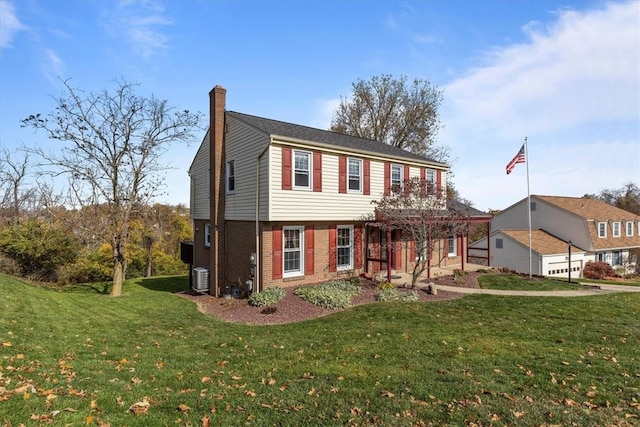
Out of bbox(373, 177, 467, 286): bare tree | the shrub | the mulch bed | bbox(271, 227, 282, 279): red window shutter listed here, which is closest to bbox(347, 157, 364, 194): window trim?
bbox(373, 177, 467, 286): bare tree

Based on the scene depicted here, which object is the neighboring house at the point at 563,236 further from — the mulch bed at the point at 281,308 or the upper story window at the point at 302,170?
the upper story window at the point at 302,170

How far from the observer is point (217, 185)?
16.8m

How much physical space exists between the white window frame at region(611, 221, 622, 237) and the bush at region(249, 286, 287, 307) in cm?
3777

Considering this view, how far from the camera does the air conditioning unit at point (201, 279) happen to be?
16969 mm

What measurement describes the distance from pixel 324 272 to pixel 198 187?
30.3 feet

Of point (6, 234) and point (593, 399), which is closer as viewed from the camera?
point (593, 399)

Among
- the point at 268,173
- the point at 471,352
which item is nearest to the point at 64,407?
the point at 471,352

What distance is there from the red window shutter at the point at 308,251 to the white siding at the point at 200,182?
255 inches

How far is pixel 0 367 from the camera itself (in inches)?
225

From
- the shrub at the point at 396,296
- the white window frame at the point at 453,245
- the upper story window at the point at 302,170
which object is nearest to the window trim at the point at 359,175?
the upper story window at the point at 302,170

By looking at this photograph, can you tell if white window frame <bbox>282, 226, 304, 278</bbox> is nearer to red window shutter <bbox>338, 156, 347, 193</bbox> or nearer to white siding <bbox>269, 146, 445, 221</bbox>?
white siding <bbox>269, 146, 445, 221</bbox>

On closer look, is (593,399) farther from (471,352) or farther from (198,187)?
(198,187)

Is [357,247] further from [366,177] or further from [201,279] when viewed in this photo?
[201,279]

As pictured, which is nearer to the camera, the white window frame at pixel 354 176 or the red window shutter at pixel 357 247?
the white window frame at pixel 354 176
